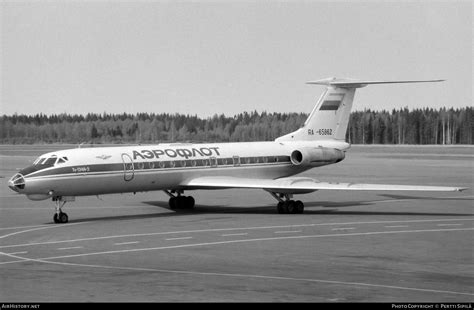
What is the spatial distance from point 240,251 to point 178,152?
40.9 ft

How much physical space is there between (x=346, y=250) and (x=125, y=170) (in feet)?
39.5

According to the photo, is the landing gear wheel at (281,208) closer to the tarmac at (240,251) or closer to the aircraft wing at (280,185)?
the aircraft wing at (280,185)

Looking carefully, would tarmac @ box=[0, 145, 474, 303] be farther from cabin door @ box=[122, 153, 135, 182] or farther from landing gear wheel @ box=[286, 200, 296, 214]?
cabin door @ box=[122, 153, 135, 182]

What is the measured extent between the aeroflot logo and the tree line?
69413 millimetres

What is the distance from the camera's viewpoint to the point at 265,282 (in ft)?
60.2

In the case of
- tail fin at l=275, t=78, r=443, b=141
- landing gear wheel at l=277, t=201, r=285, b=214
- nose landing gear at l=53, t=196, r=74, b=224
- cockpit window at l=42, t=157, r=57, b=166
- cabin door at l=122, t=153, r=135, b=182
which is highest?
tail fin at l=275, t=78, r=443, b=141

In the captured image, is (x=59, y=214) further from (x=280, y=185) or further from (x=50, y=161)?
(x=280, y=185)

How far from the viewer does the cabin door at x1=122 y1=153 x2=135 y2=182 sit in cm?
3319

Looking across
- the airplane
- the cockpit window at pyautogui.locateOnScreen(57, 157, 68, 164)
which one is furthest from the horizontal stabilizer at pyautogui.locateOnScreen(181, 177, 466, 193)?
the cockpit window at pyautogui.locateOnScreen(57, 157, 68, 164)

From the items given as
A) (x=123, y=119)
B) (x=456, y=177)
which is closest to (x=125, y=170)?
(x=456, y=177)

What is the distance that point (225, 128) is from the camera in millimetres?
121062

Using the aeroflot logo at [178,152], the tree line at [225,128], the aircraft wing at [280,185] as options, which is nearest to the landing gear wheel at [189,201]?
the aircraft wing at [280,185]

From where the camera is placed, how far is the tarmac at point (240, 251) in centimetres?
1723

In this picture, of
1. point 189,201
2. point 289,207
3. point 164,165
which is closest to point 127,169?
point 164,165
